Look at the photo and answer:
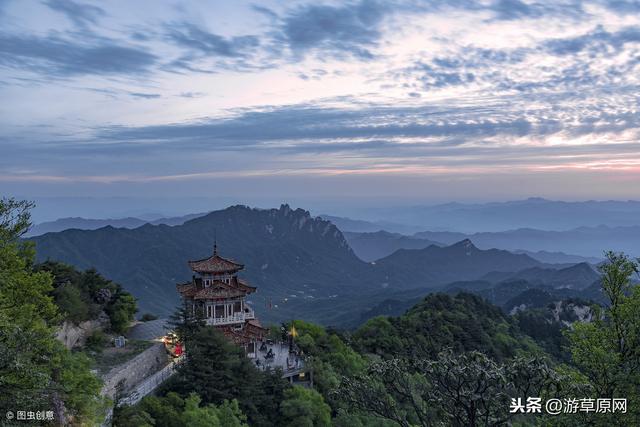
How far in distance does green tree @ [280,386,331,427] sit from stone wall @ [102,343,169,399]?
11.6 meters

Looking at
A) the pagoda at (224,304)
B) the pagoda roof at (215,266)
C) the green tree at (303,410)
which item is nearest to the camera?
the green tree at (303,410)

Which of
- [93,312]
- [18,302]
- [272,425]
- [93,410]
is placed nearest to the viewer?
[93,410]

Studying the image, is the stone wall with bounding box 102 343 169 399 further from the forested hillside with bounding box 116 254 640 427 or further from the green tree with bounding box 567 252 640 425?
the green tree with bounding box 567 252 640 425

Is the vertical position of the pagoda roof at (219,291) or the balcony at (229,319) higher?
the pagoda roof at (219,291)

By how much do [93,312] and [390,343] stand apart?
41.7m

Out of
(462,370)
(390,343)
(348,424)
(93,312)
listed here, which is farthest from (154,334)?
(462,370)

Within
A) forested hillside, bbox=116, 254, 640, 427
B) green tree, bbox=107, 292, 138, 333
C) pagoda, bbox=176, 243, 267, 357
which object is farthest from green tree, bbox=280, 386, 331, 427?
green tree, bbox=107, 292, 138, 333

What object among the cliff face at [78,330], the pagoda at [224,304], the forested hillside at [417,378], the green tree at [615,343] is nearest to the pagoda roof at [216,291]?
the pagoda at [224,304]

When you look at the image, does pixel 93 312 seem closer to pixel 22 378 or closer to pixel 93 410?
pixel 93 410

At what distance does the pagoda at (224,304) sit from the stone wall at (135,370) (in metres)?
7.96

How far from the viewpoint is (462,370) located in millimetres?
13367

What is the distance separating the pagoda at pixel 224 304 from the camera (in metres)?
50.7

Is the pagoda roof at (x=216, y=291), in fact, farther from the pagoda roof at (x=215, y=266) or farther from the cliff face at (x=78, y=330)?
the cliff face at (x=78, y=330)

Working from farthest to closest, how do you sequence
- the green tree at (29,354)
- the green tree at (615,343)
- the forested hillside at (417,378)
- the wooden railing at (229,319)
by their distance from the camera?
the wooden railing at (229,319), the green tree at (29,354), the green tree at (615,343), the forested hillside at (417,378)
